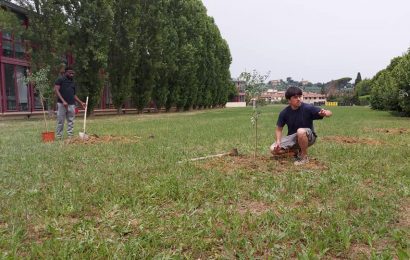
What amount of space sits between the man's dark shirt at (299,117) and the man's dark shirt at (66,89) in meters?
6.64

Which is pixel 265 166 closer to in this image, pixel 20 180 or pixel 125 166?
pixel 125 166

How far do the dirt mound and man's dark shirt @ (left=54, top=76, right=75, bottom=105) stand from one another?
18.8 ft

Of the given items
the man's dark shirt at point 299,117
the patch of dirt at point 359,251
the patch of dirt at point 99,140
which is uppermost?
the man's dark shirt at point 299,117

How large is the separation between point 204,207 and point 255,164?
2.51 m

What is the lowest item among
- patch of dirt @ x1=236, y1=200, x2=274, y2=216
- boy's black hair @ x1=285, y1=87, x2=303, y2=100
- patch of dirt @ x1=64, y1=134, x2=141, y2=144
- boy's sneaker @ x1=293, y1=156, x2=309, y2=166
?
patch of dirt @ x1=236, y1=200, x2=274, y2=216

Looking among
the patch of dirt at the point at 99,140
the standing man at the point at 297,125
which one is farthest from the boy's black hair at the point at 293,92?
the patch of dirt at the point at 99,140

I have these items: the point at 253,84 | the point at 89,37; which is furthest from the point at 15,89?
the point at 253,84

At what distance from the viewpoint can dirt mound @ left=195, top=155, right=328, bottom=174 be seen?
6.23m

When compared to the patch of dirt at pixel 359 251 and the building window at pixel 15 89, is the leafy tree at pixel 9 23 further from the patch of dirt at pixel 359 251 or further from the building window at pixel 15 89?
the patch of dirt at pixel 359 251

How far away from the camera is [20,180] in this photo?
18.2 ft

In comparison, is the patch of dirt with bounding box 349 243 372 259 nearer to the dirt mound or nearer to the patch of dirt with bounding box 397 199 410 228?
the patch of dirt with bounding box 397 199 410 228

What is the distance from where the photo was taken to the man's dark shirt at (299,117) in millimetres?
6664

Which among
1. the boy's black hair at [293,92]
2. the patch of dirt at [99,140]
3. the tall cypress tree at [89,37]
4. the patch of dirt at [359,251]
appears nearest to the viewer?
the patch of dirt at [359,251]

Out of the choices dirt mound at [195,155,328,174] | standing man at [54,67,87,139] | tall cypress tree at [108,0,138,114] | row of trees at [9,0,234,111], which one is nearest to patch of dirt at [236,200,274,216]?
dirt mound at [195,155,328,174]
